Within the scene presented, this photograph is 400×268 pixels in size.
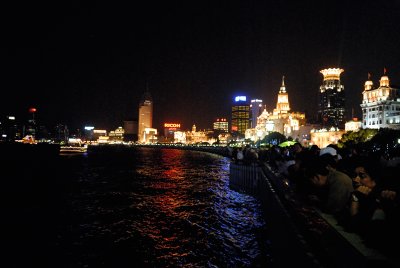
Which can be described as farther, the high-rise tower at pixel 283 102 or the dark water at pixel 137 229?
the high-rise tower at pixel 283 102

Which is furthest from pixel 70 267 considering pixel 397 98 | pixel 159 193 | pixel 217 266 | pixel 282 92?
pixel 282 92

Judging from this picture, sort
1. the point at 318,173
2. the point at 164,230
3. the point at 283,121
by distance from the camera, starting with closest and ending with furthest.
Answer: the point at 318,173, the point at 164,230, the point at 283,121

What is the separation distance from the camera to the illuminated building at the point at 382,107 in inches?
4525

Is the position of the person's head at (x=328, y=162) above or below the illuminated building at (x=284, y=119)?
below

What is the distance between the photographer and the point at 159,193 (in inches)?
1179

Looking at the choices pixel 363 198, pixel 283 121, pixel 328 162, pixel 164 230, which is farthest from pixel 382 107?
pixel 363 198

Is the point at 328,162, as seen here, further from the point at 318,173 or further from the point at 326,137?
the point at 326,137

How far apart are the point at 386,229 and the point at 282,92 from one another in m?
198

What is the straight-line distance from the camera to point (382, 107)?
11819cm

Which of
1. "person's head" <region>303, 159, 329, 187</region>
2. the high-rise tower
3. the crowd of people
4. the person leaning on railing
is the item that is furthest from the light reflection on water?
the high-rise tower

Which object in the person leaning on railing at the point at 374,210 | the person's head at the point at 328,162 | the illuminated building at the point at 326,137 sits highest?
the illuminated building at the point at 326,137

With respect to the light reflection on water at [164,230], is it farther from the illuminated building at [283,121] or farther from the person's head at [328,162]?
the illuminated building at [283,121]

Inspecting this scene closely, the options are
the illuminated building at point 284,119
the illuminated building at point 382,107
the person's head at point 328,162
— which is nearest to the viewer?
the person's head at point 328,162

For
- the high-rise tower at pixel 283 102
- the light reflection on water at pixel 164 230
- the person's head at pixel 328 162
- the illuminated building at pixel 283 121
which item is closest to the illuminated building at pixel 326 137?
the illuminated building at pixel 283 121
